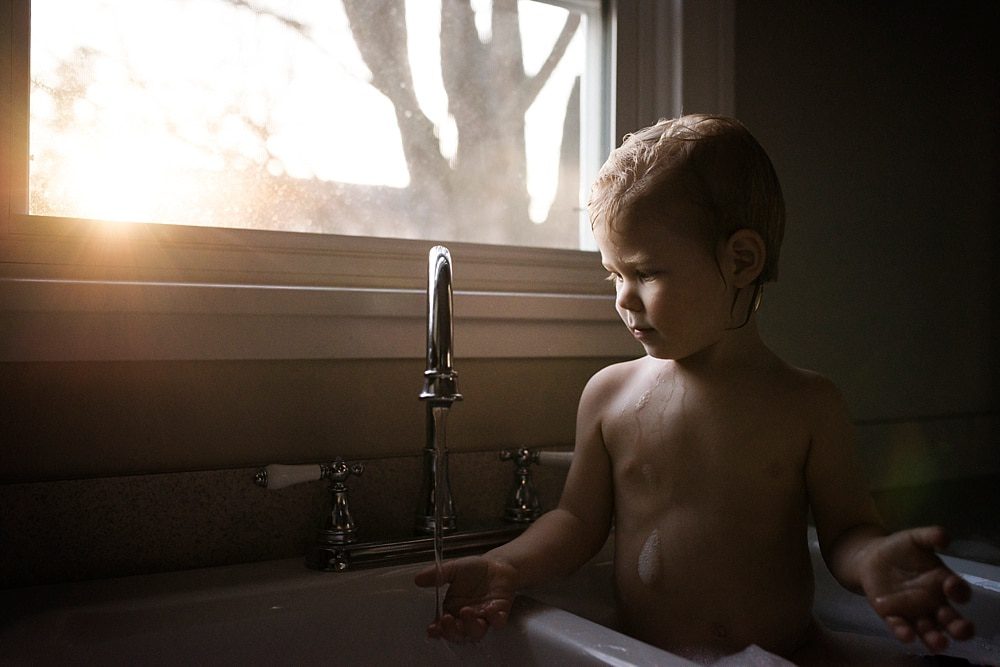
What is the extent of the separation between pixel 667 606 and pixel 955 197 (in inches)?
48.3

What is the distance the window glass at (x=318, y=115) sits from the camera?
1054 millimetres

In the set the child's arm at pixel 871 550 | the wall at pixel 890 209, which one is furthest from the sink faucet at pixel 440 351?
the wall at pixel 890 209

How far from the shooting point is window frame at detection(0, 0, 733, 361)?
3.07ft

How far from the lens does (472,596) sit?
80 cm

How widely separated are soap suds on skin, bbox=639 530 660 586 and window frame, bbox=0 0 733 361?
389mm

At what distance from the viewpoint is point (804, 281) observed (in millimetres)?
1489

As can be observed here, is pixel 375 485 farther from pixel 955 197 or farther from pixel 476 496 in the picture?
pixel 955 197

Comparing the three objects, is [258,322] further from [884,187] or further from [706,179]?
[884,187]

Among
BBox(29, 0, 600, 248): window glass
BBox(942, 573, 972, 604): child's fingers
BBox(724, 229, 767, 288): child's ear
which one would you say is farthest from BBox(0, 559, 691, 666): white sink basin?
BBox(29, 0, 600, 248): window glass

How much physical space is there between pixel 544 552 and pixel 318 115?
692mm

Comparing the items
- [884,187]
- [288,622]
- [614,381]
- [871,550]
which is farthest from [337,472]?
[884,187]

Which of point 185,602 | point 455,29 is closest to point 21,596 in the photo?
point 185,602

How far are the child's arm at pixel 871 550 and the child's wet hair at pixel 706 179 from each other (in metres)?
0.18

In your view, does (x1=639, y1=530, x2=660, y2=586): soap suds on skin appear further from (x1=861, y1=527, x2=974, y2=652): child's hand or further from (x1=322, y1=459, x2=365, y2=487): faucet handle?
(x1=322, y1=459, x2=365, y2=487): faucet handle
